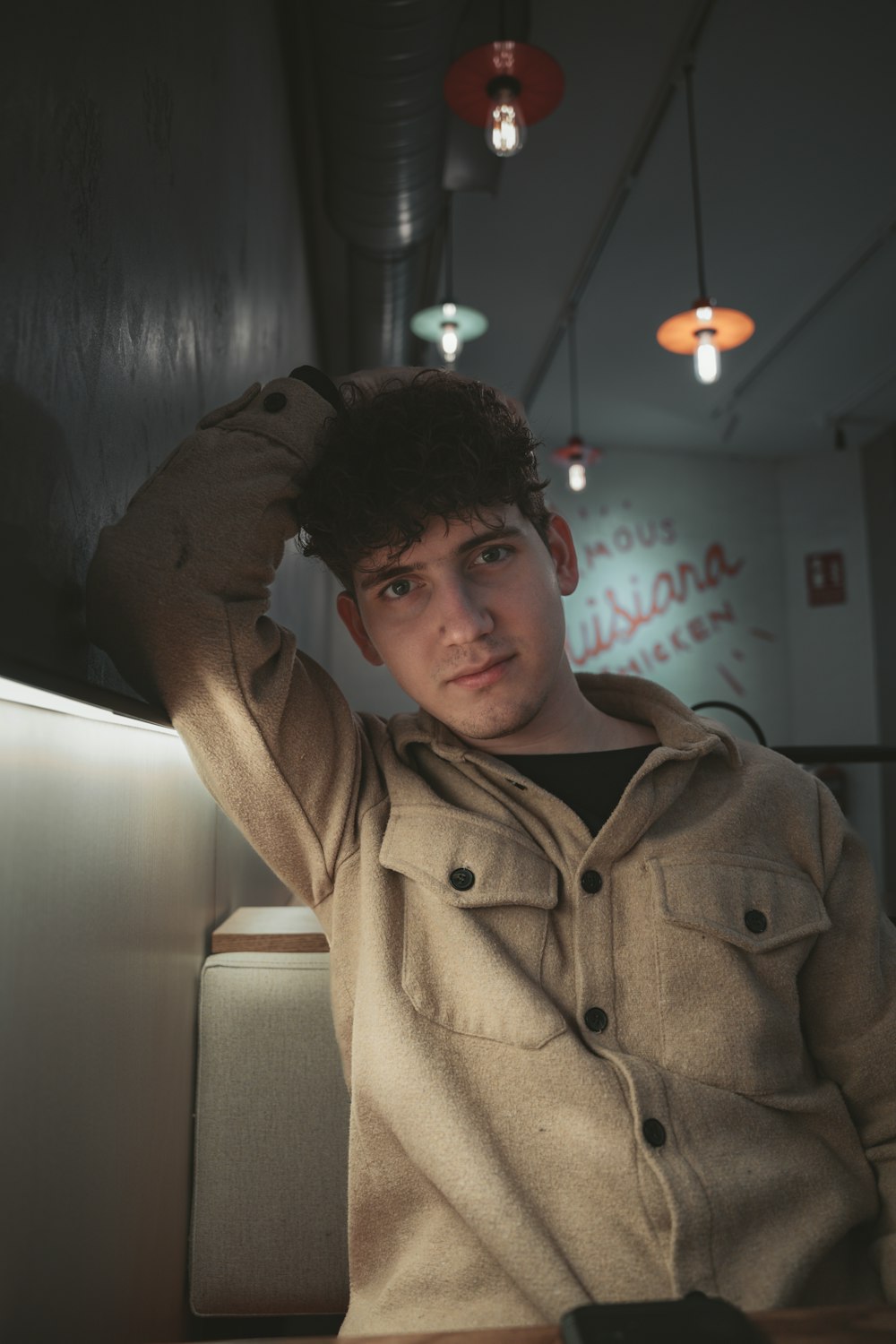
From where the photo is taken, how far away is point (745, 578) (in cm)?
627

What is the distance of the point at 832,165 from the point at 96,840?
392 cm

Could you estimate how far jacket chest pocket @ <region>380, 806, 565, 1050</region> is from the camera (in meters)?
0.88

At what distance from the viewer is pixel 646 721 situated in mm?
1250

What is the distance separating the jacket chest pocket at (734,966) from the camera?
89 centimetres

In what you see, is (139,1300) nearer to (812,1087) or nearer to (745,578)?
(812,1087)

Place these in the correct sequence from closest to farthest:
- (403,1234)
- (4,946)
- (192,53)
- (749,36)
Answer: (4,946) → (403,1234) → (192,53) → (749,36)

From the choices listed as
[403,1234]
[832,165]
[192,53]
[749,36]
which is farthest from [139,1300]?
[832,165]

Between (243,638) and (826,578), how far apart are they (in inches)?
233

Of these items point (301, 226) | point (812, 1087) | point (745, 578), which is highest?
point (301, 226)

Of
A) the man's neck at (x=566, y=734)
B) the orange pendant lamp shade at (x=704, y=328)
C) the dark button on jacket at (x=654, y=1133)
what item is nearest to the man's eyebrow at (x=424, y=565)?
the man's neck at (x=566, y=734)

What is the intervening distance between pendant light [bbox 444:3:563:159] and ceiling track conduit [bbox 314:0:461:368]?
11 centimetres

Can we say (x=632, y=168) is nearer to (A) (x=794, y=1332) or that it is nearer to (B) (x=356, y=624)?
(B) (x=356, y=624)

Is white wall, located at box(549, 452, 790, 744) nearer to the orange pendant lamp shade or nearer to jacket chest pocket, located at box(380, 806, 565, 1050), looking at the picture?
the orange pendant lamp shade

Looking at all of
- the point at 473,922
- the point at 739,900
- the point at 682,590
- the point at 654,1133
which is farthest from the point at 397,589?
the point at 682,590
